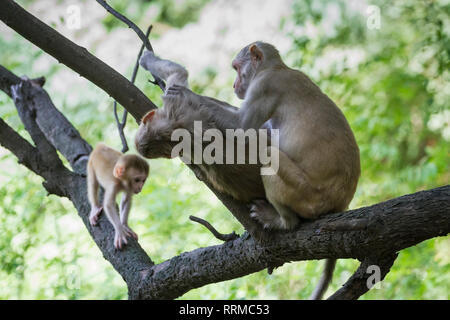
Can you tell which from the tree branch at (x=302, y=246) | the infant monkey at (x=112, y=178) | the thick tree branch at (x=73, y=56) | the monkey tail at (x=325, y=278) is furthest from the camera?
the infant monkey at (x=112, y=178)

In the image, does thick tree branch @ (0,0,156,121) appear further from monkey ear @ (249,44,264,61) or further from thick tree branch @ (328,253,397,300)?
thick tree branch @ (328,253,397,300)

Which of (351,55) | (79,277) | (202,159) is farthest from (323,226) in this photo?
(351,55)

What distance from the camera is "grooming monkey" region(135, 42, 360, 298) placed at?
269 cm

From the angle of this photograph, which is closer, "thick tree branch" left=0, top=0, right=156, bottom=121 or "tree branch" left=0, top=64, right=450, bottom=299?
"tree branch" left=0, top=64, right=450, bottom=299

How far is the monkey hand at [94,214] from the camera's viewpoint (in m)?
4.07

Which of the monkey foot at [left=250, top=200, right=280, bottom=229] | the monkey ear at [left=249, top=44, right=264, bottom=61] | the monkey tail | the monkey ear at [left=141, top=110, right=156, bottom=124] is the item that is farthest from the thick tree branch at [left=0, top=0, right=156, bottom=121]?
the monkey tail

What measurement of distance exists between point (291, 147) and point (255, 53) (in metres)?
0.96

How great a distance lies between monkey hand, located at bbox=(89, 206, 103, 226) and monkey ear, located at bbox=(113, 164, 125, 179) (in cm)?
31

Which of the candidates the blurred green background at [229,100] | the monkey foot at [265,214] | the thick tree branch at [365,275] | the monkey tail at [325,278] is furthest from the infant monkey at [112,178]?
the thick tree branch at [365,275]

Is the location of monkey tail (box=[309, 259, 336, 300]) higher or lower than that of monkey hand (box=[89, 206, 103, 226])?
lower

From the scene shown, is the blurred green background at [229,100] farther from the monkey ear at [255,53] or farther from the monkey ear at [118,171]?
the monkey ear at [255,53]

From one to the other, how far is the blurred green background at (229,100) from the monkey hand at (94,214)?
3.84ft

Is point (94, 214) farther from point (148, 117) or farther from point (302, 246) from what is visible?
point (302, 246)
